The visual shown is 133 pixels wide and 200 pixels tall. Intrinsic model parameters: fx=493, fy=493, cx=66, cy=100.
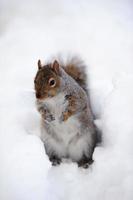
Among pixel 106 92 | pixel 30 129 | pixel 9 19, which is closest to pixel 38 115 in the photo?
pixel 30 129

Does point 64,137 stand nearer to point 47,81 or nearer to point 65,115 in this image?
point 65,115

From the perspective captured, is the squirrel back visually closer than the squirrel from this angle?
No

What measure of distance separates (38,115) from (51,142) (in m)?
0.10

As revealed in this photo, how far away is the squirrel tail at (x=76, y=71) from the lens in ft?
4.39

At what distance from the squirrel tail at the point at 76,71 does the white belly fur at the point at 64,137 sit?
0.52ft

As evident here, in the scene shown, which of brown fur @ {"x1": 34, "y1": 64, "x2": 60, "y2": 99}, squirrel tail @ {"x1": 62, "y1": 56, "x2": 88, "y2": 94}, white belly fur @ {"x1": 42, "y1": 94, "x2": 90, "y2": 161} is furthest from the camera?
squirrel tail @ {"x1": 62, "y1": 56, "x2": 88, "y2": 94}

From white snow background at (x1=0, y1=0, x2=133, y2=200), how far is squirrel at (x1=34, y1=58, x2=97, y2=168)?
0.04 m

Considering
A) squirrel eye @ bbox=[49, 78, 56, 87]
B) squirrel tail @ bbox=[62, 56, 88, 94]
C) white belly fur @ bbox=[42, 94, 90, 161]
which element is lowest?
white belly fur @ bbox=[42, 94, 90, 161]

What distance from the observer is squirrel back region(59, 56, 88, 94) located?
4.39 ft

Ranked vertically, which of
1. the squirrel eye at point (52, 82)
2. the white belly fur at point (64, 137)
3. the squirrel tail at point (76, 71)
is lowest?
the white belly fur at point (64, 137)

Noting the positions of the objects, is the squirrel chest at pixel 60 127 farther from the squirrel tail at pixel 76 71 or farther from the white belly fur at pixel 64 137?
the squirrel tail at pixel 76 71

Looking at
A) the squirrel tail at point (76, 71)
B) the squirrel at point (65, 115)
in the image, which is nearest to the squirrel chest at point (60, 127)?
the squirrel at point (65, 115)

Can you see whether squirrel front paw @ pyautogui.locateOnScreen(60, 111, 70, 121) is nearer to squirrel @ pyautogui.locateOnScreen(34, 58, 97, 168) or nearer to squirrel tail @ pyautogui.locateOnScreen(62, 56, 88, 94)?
squirrel @ pyautogui.locateOnScreen(34, 58, 97, 168)

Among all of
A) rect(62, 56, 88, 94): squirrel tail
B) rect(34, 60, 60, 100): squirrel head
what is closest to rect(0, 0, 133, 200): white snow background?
rect(62, 56, 88, 94): squirrel tail
